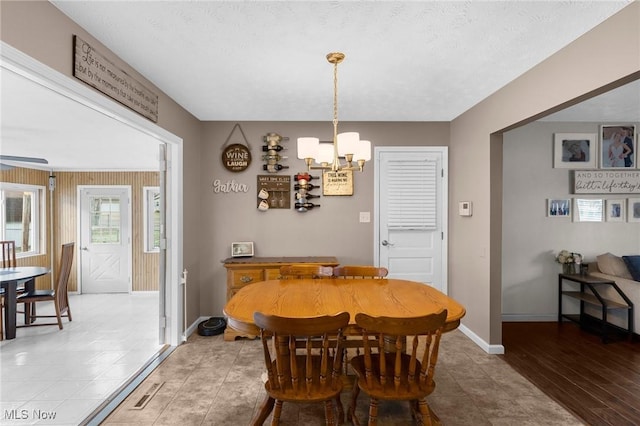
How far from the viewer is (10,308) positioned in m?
3.64

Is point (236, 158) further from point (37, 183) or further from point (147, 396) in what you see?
point (37, 183)

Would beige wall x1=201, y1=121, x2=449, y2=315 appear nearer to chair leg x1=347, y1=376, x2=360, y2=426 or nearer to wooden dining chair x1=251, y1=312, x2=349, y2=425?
chair leg x1=347, y1=376, x2=360, y2=426

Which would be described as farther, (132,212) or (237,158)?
(132,212)

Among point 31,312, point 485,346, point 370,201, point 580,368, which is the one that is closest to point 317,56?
point 370,201

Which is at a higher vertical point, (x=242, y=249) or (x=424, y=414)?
(x=242, y=249)

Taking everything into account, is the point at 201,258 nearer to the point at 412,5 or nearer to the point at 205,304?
the point at 205,304

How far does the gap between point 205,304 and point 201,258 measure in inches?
22.9

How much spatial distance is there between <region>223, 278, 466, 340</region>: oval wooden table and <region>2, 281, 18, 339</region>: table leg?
327 centimetres

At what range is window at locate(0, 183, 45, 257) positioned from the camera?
5258 millimetres

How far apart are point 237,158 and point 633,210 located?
16.6 ft

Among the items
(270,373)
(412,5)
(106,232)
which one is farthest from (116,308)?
(412,5)

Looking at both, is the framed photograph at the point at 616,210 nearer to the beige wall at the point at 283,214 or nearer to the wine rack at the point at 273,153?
the beige wall at the point at 283,214

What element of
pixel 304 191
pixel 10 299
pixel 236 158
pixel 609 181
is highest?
pixel 236 158

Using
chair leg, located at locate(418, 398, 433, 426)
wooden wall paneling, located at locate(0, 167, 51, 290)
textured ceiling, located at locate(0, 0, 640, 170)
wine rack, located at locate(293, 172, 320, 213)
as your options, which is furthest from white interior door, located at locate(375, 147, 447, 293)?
wooden wall paneling, located at locate(0, 167, 51, 290)
